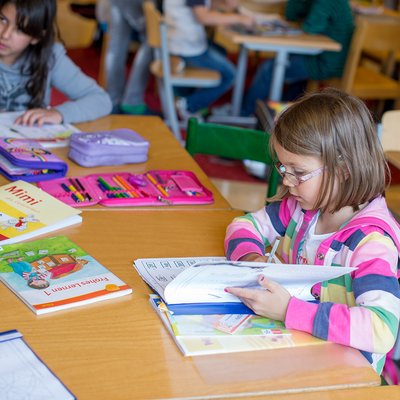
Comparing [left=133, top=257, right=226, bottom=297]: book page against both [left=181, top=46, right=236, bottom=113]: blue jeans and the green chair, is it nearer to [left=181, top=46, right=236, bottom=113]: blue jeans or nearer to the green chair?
the green chair

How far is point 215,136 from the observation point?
2271mm

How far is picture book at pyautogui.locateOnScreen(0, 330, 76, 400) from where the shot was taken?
1017 mm

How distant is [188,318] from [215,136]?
1095mm

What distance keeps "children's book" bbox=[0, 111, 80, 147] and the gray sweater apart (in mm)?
84

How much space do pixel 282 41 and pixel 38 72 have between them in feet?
6.94

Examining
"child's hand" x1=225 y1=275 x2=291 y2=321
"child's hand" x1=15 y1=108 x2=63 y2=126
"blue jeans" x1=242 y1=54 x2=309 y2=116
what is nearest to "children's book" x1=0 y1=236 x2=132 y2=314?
"child's hand" x1=225 y1=275 x2=291 y2=321

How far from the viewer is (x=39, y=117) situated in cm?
223

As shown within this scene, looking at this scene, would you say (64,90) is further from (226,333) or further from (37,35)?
(226,333)

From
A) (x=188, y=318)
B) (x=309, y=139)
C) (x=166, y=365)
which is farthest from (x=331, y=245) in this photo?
(x=166, y=365)

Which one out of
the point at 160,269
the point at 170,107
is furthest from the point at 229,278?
the point at 170,107

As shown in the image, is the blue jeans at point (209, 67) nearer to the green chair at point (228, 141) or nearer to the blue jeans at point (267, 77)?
the blue jeans at point (267, 77)

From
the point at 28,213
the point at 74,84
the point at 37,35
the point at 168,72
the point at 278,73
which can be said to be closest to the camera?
the point at 28,213

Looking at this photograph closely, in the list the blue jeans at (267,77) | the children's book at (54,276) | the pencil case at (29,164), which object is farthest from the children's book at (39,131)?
the blue jeans at (267,77)

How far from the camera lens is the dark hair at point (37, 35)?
7.59ft
